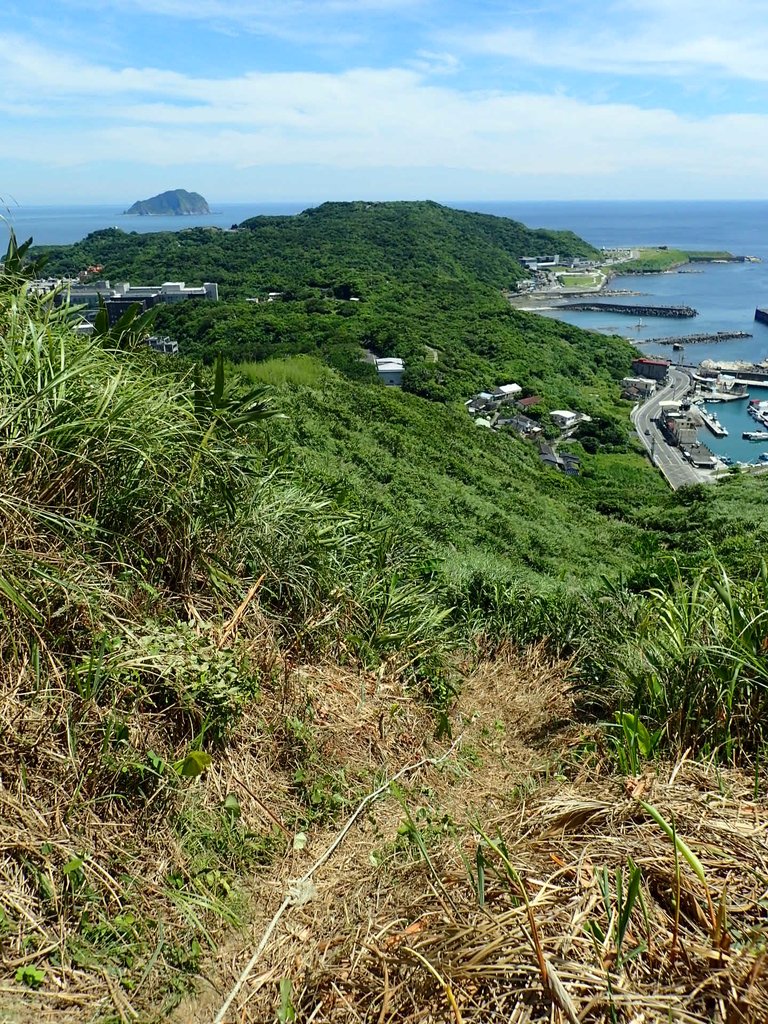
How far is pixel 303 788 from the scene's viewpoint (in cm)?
226

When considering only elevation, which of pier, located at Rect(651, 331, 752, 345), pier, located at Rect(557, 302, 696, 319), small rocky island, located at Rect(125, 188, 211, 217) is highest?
small rocky island, located at Rect(125, 188, 211, 217)

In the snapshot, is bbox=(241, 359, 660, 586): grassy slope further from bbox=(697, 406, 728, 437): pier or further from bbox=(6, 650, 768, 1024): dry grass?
bbox=(697, 406, 728, 437): pier

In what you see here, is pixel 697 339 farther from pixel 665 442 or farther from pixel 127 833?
pixel 127 833

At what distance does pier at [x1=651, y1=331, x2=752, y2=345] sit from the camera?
46.8m

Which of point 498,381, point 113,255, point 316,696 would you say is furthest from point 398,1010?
point 113,255

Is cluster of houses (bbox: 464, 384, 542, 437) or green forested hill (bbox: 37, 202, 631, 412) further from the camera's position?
green forested hill (bbox: 37, 202, 631, 412)

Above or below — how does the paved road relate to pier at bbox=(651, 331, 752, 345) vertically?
below

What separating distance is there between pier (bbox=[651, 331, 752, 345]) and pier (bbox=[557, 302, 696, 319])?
6.29 metres

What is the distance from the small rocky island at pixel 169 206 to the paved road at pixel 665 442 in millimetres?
169807

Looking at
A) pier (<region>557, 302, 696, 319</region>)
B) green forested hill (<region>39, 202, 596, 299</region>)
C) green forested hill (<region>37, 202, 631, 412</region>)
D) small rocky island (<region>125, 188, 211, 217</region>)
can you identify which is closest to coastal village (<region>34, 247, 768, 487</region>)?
green forested hill (<region>37, 202, 631, 412</region>)

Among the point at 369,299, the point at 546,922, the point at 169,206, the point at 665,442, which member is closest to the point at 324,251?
the point at 369,299

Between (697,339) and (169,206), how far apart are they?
170m

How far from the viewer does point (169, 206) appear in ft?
598

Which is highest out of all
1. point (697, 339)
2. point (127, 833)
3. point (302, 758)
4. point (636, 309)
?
point (636, 309)
